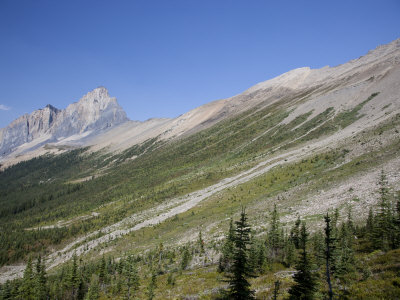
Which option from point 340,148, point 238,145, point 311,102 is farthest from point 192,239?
point 311,102

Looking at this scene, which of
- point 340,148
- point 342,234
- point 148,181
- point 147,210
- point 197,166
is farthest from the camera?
point 148,181

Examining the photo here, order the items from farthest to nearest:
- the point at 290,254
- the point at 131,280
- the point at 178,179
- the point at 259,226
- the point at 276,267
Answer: the point at 178,179, the point at 259,226, the point at 131,280, the point at 276,267, the point at 290,254

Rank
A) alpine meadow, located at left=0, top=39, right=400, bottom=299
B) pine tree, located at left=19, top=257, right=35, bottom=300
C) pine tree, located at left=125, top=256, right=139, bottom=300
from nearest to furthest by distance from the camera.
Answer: alpine meadow, located at left=0, top=39, right=400, bottom=299 < pine tree, located at left=125, top=256, right=139, bottom=300 < pine tree, located at left=19, top=257, right=35, bottom=300

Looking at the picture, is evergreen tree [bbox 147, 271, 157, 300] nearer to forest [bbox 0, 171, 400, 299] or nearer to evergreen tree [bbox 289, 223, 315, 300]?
forest [bbox 0, 171, 400, 299]

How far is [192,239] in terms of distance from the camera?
4722 centimetres

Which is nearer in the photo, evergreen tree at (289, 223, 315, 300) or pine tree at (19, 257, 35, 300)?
evergreen tree at (289, 223, 315, 300)

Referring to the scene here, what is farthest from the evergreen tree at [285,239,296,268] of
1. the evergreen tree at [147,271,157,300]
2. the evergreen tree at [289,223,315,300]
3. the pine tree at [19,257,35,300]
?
the pine tree at [19,257,35,300]

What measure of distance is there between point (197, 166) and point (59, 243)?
70.5 metres

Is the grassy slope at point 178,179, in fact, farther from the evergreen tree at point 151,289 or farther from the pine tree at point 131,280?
the evergreen tree at point 151,289

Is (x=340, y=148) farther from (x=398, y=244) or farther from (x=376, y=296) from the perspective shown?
(x=376, y=296)

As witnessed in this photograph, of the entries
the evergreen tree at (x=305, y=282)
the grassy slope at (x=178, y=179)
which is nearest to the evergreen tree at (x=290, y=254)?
the evergreen tree at (x=305, y=282)

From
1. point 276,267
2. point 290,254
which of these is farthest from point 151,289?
point 290,254

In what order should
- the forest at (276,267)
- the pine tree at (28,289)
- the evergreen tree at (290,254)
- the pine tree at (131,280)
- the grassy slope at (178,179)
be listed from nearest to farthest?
the forest at (276,267)
the evergreen tree at (290,254)
the pine tree at (131,280)
the pine tree at (28,289)
the grassy slope at (178,179)

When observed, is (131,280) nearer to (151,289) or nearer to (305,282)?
(151,289)
